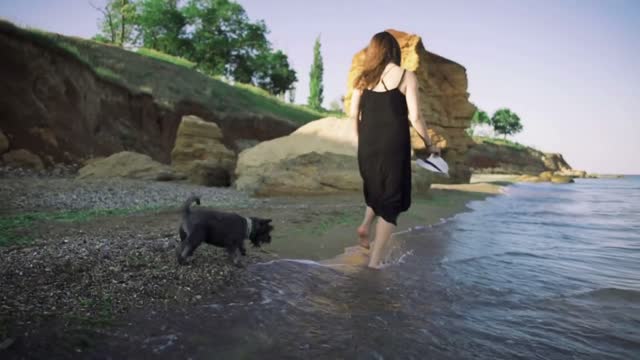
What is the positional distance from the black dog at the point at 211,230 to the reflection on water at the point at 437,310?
0.35 m

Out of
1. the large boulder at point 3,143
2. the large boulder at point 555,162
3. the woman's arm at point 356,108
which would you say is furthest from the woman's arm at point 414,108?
the large boulder at point 555,162

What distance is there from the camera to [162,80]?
26000 millimetres

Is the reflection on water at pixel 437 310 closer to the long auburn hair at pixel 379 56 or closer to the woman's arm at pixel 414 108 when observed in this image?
the woman's arm at pixel 414 108

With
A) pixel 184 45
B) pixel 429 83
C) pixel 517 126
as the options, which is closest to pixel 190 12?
pixel 184 45

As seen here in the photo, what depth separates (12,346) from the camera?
1.84 m

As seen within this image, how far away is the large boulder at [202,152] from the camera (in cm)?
1462

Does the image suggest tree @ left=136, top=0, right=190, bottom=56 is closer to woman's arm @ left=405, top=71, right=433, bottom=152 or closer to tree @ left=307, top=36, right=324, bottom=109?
tree @ left=307, top=36, right=324, bottom=109

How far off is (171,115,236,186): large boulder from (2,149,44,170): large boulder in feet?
14.1

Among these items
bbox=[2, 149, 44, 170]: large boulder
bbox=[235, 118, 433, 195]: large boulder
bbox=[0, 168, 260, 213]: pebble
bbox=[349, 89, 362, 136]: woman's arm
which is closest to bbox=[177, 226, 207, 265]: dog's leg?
bbox=[349, 89, 362, 136]: woman's arm

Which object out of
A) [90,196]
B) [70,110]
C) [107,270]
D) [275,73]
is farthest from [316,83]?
[107,270]

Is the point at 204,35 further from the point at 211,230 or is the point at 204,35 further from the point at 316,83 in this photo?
the point at 211,230

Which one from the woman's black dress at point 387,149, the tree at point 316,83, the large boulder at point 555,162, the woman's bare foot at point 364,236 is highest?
the tree at point 316,83

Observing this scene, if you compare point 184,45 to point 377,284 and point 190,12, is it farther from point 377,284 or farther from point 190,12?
point 377,284

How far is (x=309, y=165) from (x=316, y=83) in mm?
47943
